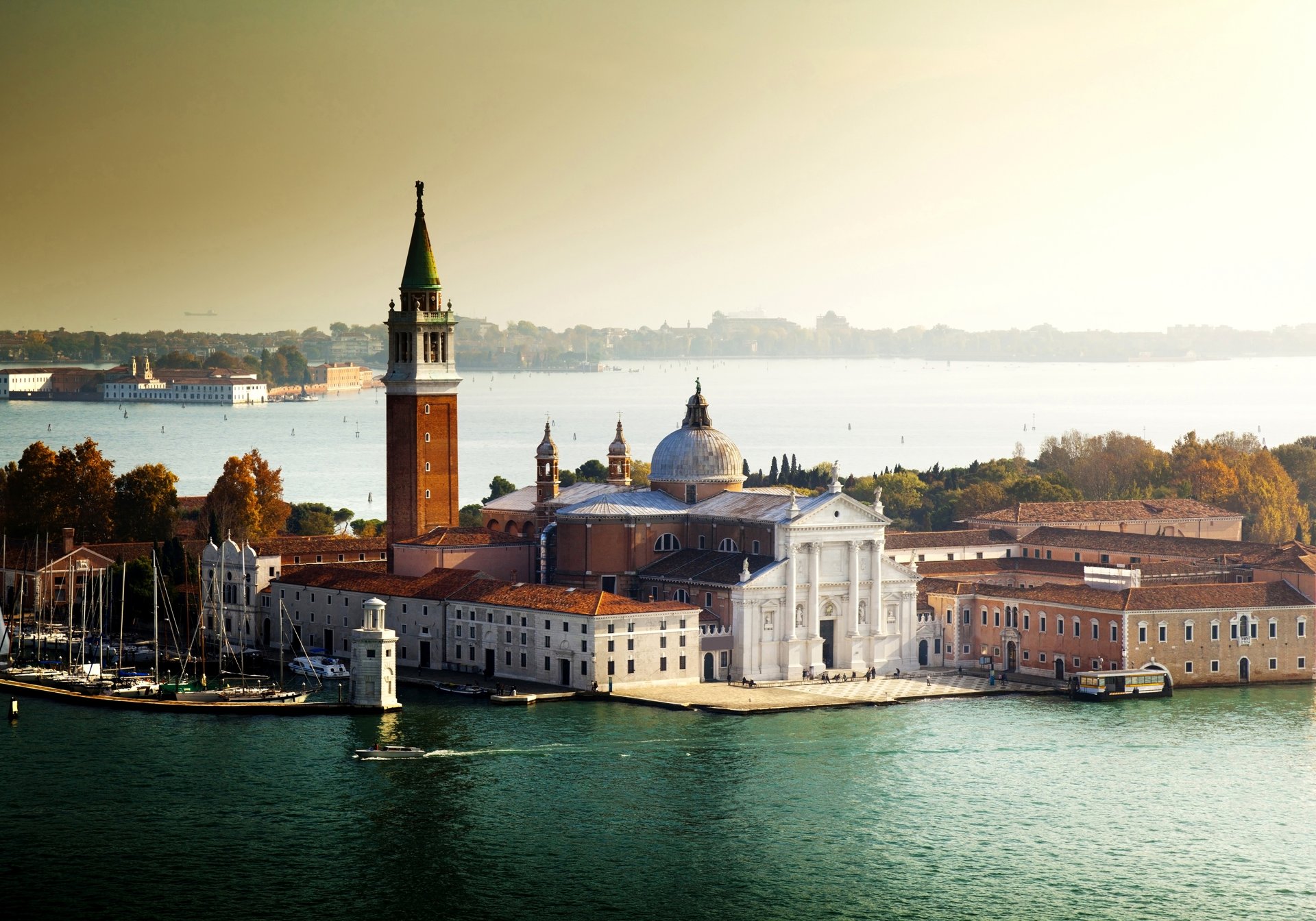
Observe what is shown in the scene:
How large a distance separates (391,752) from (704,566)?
11560 millimetres

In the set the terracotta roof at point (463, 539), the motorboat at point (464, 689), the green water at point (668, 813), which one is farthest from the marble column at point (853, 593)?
the terracotta roof at point (463, 539)

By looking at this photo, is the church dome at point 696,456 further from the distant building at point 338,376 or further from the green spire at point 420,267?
the distant building at point 338,376

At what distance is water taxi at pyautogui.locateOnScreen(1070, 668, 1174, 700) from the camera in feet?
152

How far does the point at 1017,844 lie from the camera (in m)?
34.9

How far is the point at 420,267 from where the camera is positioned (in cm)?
5553

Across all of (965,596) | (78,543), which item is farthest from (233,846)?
(78,543)

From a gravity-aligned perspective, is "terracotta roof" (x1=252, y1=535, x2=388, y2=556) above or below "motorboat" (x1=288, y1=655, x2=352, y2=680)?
above

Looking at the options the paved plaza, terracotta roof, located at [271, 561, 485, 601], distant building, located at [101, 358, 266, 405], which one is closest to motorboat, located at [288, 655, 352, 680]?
terracotta roof, located at [271, 561, 485, 601]

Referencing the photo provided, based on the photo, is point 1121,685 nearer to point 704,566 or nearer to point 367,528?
point 704,566

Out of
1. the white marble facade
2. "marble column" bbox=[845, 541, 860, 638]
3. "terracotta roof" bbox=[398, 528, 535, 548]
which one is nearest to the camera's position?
the white marble facade

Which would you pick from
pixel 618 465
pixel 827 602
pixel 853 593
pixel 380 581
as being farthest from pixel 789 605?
pixel 380 581

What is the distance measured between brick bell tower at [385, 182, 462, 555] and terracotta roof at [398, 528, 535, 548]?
4.21 ft

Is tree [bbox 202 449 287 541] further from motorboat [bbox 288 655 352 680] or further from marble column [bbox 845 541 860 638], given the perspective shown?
marble column [bbox 845 541 860 638]

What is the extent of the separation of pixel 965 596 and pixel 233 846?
68.4ft
